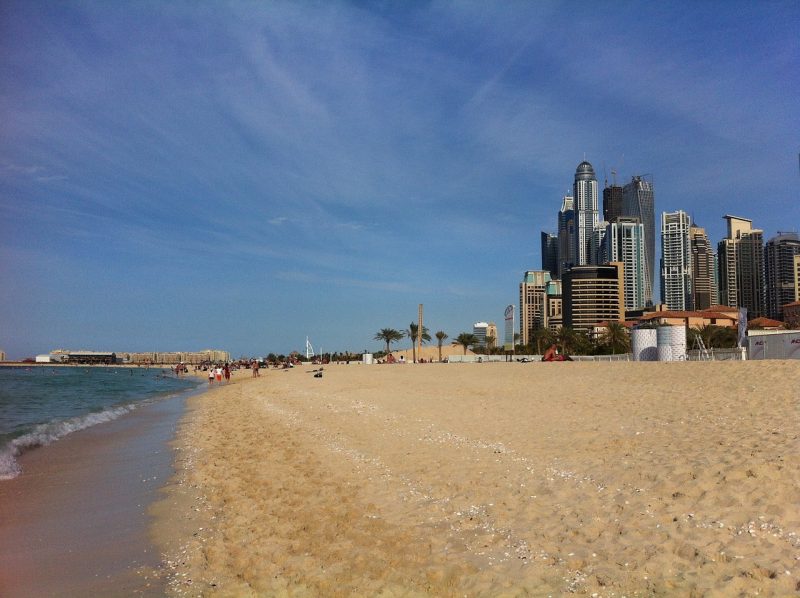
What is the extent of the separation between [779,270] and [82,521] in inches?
8813

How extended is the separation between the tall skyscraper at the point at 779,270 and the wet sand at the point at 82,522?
208701mm

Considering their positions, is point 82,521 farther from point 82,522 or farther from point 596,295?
point 596,295

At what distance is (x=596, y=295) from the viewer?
18150cm

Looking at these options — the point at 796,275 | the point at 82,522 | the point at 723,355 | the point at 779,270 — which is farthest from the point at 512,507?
the point at 779,270

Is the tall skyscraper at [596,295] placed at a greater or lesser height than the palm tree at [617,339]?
greater

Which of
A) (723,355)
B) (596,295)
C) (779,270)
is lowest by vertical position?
(723,355)

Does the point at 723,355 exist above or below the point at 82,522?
A: above

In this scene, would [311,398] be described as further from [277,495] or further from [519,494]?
[519,494]

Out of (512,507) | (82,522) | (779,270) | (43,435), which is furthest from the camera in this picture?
(779,270)

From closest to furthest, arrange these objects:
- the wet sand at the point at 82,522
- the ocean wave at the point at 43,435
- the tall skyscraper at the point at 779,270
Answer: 1. the wet sand at the point at 82,522
2. the ocean wave at the point at 43,435
3. the tall skyscraper at the point at 779,270

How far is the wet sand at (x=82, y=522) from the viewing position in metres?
5.76

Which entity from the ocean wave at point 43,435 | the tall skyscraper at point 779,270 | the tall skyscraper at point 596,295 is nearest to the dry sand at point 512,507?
the ocean wave at point 43,435

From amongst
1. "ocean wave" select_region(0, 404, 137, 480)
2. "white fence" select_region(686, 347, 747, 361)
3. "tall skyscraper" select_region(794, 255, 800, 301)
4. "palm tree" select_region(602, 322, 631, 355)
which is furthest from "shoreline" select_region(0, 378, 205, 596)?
"tall skyscraper" select_region(794, 255, 800, 301)

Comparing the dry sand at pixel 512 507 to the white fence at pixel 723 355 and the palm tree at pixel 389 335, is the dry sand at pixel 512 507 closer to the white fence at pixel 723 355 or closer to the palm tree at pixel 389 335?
the white fence at pixel 723 355
